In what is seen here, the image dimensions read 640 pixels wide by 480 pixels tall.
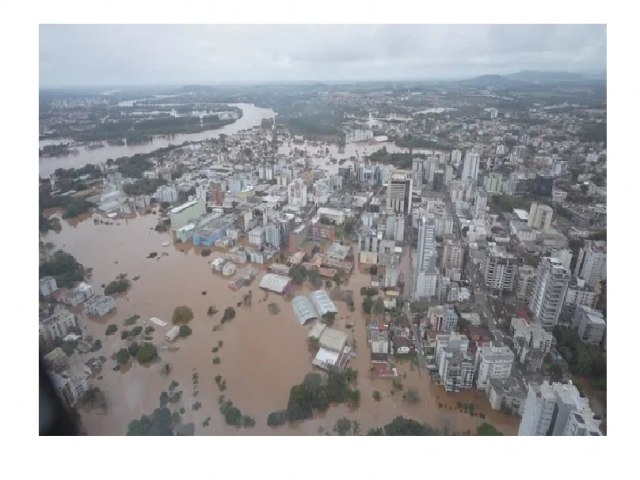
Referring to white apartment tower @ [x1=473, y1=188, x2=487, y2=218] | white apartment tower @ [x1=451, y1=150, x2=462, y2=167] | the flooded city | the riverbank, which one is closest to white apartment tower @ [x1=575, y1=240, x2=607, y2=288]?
the flooded city

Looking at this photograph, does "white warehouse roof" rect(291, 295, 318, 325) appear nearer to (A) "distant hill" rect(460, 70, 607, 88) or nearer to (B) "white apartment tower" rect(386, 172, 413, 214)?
(B) "white apartment tower" rect(386, 172, 413, 214)

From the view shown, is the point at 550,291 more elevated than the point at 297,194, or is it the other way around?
the point at 297,194

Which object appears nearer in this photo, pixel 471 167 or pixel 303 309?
pixel 303 309

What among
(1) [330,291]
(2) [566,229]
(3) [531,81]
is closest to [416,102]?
(3) [531,81]

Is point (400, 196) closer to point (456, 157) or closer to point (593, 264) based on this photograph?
point (456, 157)

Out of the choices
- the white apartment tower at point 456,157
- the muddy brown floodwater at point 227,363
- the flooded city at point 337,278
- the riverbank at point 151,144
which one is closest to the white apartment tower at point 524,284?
the flooded city at point 337,278

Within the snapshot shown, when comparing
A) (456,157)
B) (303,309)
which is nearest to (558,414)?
(303,309)
